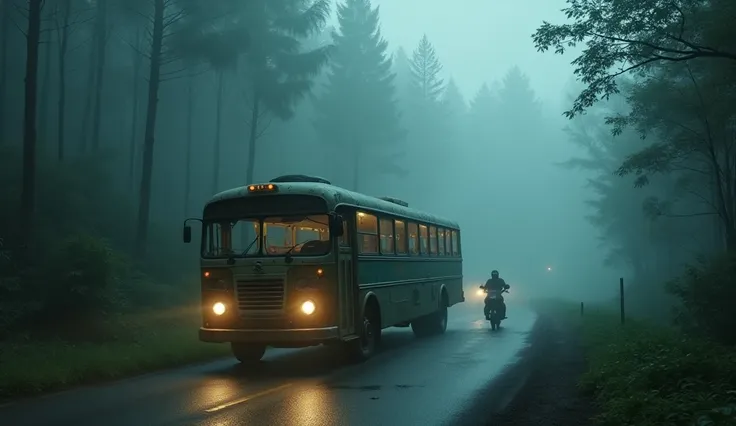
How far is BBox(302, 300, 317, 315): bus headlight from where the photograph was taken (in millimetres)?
12438

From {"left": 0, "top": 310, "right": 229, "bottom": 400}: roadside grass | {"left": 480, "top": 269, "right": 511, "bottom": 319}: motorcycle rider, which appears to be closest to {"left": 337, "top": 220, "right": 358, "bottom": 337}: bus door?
{"left": 0, "top": 310, "right": 229, "bottom": 400}: roadside grass

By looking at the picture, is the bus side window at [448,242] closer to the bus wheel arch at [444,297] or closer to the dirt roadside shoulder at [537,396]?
the bus wheel arch at [444,297]

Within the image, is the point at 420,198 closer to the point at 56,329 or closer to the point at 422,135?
the point at 422,135

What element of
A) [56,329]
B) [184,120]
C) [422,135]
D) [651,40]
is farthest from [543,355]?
[422,135]

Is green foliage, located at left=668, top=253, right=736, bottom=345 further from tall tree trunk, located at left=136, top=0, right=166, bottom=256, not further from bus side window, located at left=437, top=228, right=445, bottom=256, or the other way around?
tall tree trunk, located at left=136, top=0, right=166, bottom=256

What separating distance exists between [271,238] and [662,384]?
23.4 ft

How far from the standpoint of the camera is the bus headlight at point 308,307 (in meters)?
12.4

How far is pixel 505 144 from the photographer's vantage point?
9962 centimetres

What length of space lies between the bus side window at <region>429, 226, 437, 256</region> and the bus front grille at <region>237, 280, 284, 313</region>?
27.9ft

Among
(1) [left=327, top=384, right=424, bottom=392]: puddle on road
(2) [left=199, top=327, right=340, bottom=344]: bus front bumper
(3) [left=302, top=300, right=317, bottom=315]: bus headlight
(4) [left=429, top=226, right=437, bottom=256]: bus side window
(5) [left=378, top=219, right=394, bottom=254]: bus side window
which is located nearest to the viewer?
(1) [left=327, top=384, right=424, bottom=392]: puddle on road

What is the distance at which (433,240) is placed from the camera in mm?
20906

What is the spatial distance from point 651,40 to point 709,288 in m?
6.14

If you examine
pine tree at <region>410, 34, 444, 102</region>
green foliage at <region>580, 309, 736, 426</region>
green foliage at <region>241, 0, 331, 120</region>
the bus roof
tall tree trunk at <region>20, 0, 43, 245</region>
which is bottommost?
green foliage at <region>580, 309, 736, 426</region>

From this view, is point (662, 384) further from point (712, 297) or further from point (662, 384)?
point (712, 297)
